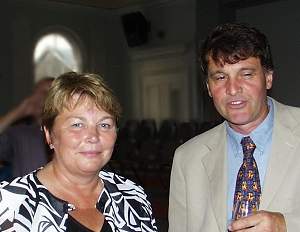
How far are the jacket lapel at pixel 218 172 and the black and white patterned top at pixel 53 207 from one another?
1.04 feet

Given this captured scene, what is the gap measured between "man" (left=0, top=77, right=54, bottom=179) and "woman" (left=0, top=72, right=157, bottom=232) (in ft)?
3.76

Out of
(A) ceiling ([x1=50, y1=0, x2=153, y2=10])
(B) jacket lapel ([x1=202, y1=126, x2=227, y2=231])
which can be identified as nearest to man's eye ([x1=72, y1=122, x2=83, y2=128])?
(B) jacket lapel ([x1=202, y1=126, x2=227, y2=231])

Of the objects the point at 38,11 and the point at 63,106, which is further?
the point at 38,11

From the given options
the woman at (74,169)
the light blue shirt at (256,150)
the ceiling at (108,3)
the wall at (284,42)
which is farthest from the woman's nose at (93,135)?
the ceiling at (108,3)

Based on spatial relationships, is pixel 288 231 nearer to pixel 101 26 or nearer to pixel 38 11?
pixel 38 11

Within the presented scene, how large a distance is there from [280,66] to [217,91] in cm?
990

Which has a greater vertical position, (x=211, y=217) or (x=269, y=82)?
(x=269, y=82)

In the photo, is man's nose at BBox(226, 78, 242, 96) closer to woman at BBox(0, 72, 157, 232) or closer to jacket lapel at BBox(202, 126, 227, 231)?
jacket lapel at BBox(202, 126, 227, 231)

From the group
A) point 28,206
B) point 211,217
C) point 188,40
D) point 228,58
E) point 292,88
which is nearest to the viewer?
point 28,206

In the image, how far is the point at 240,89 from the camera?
219 centimetres

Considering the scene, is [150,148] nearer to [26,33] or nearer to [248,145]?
[26,33]

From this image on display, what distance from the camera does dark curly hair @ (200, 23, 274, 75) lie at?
221 cm

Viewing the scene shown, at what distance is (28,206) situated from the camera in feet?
6.40

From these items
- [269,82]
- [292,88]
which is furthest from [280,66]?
[269,82]
